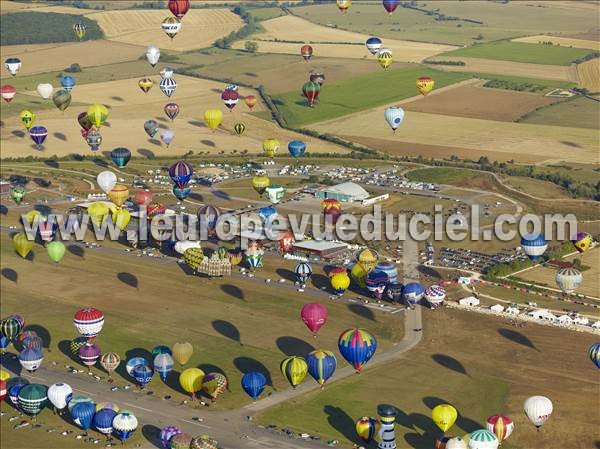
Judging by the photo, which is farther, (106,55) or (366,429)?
(106,55)

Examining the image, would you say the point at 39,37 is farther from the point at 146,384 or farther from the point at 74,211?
the point at 146,384

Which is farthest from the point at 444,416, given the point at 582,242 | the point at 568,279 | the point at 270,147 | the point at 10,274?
the point at 270,147

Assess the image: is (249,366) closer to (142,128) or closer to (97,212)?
(97,212)

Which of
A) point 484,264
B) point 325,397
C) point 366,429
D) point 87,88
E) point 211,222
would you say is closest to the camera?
point 366,429

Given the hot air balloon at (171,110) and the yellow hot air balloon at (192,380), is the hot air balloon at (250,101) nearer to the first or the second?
the hot air balloon at (171,110)

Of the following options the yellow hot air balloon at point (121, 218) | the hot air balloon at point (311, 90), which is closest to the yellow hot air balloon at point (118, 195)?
the yellow hot air balloon at point (121, 218)

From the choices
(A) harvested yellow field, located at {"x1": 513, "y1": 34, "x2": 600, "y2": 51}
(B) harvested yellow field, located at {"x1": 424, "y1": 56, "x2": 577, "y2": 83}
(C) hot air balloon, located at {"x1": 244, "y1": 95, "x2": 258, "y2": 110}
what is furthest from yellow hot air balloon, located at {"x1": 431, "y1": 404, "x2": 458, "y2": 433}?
(A) harvested yellow field, located at {"x1": 513, "y1": 34, "x2": 600, "y2": 51}

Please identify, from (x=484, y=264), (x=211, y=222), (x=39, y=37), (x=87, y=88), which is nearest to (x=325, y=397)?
(x=484, y=264)
